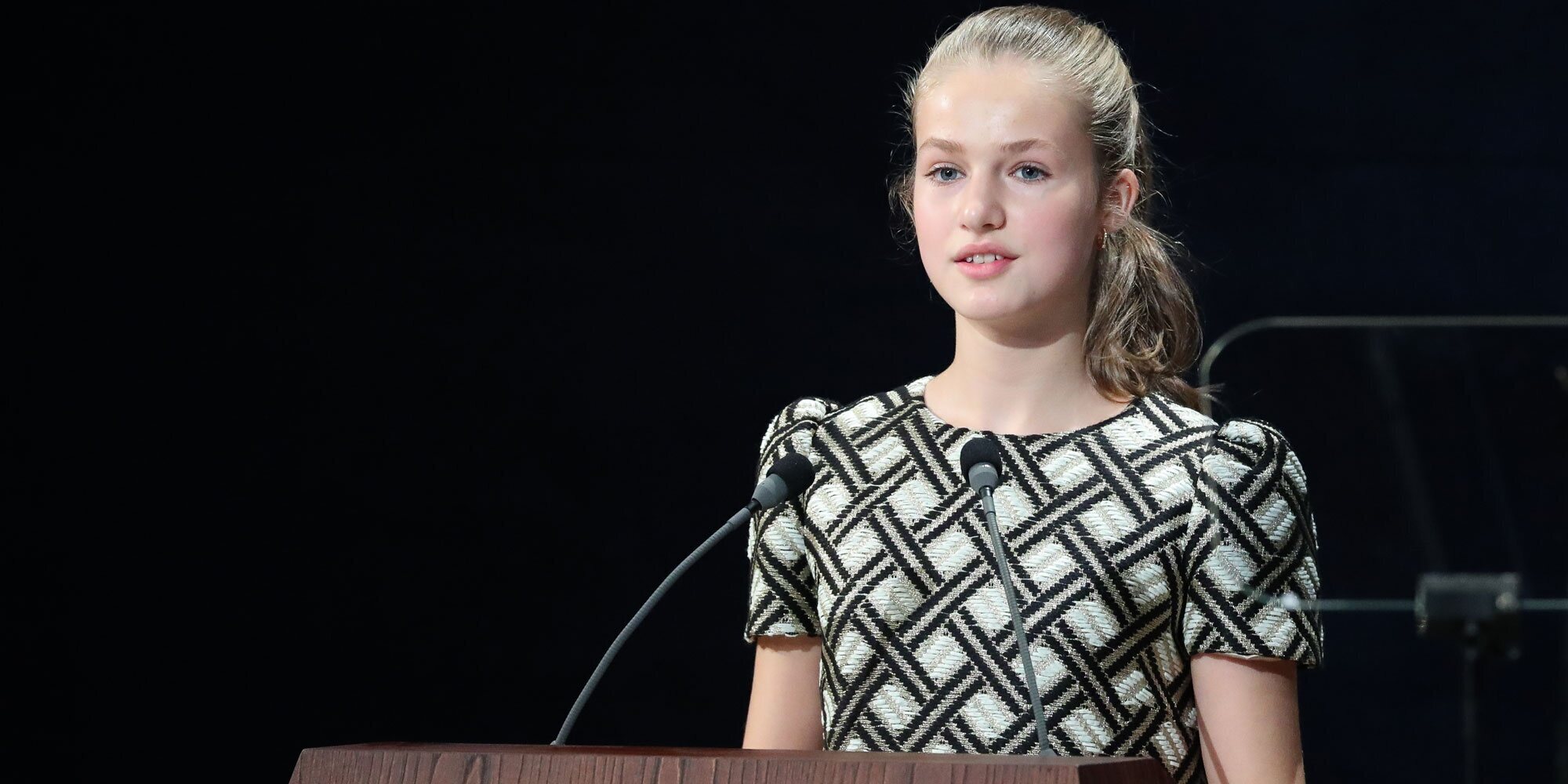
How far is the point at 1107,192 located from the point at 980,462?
34cm

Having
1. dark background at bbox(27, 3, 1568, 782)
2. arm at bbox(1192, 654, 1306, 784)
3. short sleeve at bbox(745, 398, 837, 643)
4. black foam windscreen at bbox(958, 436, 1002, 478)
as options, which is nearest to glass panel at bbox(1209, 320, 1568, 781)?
arm at bbox(1192, 654, 1306, 784)

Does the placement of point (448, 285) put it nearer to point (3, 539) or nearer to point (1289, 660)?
point (3, 539)

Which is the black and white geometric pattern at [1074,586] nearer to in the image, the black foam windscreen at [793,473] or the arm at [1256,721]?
the arm at [1256,721]

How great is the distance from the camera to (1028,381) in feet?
5.48

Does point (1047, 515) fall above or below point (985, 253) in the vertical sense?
below

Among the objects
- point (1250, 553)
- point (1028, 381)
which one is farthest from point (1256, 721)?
point (1028, 381)

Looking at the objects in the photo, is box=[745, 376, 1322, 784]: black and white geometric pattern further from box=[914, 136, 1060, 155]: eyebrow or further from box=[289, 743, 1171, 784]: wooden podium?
box=[289, 743, 1171, 784]: wooden podium

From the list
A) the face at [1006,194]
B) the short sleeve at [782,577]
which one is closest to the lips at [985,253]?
the face at [1006,194]

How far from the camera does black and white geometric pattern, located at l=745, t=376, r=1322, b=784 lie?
5.15ft

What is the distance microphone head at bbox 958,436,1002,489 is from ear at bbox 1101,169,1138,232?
0.31m

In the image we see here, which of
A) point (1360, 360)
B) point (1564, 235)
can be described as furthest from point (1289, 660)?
point (1564, 235)

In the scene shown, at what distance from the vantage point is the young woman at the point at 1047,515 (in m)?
1.57

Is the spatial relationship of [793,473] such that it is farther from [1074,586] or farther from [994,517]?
[1074,586]

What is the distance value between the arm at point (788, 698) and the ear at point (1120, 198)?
1.48 feet
